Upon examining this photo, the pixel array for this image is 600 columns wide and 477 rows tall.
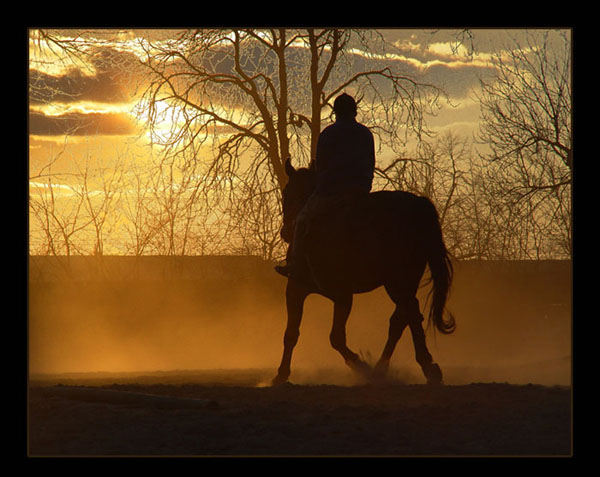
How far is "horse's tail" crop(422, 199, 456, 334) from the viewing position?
28.8ft

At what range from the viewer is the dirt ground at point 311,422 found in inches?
249

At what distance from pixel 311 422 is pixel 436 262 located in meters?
2.72

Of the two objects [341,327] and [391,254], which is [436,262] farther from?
[341,327]

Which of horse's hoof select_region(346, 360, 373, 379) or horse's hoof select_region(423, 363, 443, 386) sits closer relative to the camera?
horse's hoof select_region(423, 363, 443, 386)

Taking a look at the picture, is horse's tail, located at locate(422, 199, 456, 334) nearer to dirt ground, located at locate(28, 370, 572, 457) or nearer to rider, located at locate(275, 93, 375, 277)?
rider, located at locate(275, 93, 375, 277)

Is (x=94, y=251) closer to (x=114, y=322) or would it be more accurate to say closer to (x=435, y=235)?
(x=114, y=322)

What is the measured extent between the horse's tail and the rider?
0.86 metres

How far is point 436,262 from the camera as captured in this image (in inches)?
348

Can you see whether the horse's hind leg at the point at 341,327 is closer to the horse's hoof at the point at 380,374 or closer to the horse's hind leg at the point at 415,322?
the horse's hoof at the point at 380,374

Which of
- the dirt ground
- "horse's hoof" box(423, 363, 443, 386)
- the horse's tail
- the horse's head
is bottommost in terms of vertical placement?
the dirt ground

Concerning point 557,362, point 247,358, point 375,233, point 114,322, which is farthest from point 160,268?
point 375,233

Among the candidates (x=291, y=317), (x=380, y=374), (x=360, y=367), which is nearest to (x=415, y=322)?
(x=380, y=374)

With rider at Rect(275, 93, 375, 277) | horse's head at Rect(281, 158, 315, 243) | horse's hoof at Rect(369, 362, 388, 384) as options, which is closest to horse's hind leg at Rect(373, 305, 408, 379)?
horse's hoof at Rect(369, 362, 388, 384)

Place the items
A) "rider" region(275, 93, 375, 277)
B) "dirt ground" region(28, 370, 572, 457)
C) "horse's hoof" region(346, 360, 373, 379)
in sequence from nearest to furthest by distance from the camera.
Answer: "dirt ground" region(28, 370, 572, 457), "rider" region(275, 93, 375, 277), "horse's hoof" region(346, 360, 373, 379)
